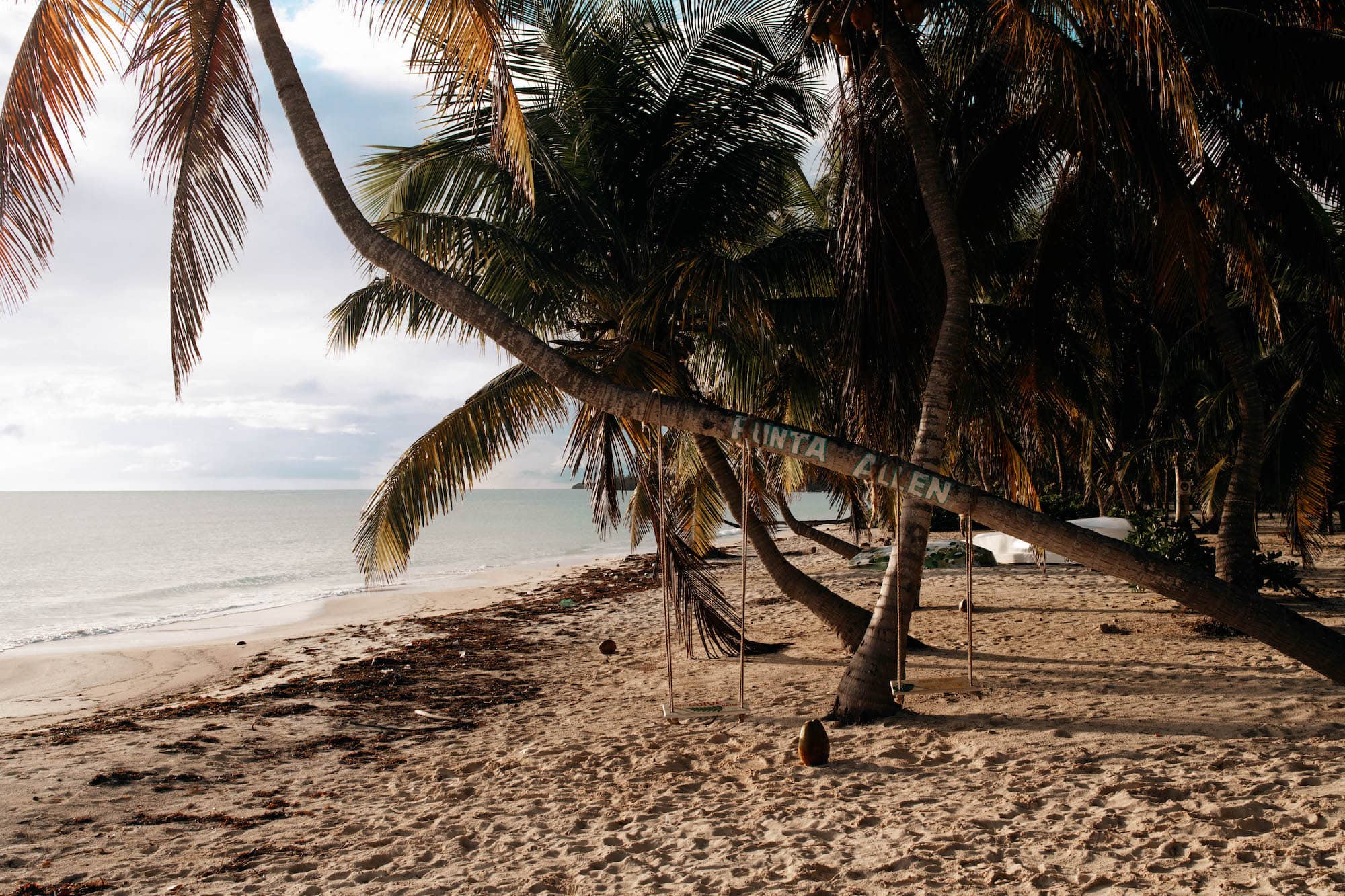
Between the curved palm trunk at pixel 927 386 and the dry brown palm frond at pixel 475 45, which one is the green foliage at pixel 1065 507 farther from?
the dry brown palm frond at pixel 475 45

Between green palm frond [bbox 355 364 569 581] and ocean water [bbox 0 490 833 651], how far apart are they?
1023cm

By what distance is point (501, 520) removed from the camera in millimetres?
69125

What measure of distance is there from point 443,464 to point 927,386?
13.4ft

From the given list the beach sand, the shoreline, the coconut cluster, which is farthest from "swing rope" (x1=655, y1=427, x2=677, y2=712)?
the shoreline

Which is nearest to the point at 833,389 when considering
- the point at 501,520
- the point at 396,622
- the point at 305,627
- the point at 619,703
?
the point at 619,703

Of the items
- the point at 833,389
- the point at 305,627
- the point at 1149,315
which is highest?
the point at 1149,315

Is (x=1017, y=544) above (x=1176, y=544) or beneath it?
beneath

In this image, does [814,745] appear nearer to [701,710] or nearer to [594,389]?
[701,710]

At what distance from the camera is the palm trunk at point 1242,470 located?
7828 mm

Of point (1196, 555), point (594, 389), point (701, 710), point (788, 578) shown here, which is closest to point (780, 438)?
point (594, 389)

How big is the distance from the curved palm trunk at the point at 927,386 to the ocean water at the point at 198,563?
547 inches

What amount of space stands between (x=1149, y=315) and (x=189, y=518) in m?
78.3

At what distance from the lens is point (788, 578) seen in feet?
26.9

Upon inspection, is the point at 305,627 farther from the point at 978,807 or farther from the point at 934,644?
the point at 978,807
